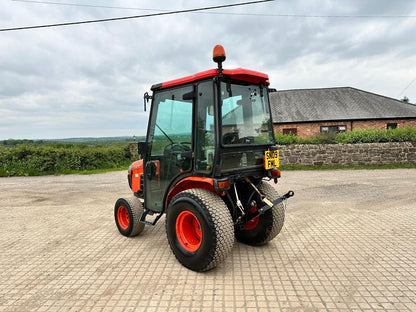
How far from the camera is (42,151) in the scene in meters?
13.3

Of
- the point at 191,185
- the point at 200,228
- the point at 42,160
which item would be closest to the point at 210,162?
the point at 191,185

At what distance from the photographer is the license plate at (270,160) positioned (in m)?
3.64

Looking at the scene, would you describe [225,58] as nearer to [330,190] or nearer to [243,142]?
[243,142]

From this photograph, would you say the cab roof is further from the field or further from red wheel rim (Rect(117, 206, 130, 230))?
the field

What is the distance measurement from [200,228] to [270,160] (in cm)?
134

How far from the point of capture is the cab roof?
3.16 meters

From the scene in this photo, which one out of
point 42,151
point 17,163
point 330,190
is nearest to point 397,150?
point 330,190

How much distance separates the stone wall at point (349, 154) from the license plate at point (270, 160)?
977 cm

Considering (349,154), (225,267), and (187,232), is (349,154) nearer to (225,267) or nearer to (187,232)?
(225,267)

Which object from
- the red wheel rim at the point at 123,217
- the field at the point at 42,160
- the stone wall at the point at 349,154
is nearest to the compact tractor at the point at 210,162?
the red wheel rim at the point at 123,217

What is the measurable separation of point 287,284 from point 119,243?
267cm

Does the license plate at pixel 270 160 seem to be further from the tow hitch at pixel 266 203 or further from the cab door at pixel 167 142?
the cab door at pixel 167 142

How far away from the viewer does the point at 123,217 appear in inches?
185

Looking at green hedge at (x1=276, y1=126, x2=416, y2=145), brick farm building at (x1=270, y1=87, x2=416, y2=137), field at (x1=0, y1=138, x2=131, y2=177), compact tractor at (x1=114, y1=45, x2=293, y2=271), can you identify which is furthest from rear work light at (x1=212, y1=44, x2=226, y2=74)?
brick farm building at (x1=270, y1=87, x2=416, y2=137)
